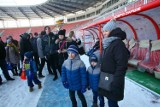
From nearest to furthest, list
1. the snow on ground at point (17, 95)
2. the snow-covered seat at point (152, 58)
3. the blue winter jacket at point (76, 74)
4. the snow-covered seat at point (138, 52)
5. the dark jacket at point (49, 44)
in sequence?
the blue winter jacket at point (76, 74), the snow on ground at point (17, 95), the snow-covered seat at point (152, 58), the dark jacket at point (49, 44), the snow-covered seat at point (138, 52)

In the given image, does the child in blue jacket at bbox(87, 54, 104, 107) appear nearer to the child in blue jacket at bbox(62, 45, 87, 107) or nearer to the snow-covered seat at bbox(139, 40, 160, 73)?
the child in blue jacket at bbox(62, 45, 87, 107)

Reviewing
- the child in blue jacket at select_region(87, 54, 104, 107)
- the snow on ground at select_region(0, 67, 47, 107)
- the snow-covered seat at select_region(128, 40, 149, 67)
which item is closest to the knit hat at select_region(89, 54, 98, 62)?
the child in blue jacket at select_region(87, 54, 104, 107)

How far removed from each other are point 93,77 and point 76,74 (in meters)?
0.31

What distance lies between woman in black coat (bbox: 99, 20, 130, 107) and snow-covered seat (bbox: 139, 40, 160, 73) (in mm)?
3295

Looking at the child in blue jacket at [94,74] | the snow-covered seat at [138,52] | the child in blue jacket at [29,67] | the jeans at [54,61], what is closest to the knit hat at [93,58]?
the child in blue jacket at [94,74]

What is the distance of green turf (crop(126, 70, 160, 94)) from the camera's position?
4252 millimetres

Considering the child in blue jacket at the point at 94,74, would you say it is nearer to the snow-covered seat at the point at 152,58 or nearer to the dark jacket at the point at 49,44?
the dark jacket at the point at 49,44

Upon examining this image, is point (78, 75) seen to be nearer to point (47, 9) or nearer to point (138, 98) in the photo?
point (138, 98)

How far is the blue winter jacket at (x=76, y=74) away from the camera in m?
3.03

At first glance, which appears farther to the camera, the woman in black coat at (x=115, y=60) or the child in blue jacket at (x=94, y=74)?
the child in blue jacket at (x=94, y=74)

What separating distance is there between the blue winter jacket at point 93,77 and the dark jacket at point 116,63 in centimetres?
80

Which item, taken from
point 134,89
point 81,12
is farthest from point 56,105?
point 81,12

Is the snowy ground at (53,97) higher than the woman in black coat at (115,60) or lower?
lower

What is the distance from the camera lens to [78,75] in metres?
3.06
